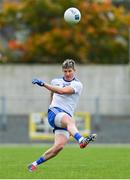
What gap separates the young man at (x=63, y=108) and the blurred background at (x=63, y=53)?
16.3 meters

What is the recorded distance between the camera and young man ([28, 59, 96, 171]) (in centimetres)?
1317

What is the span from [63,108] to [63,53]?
27.0 meters

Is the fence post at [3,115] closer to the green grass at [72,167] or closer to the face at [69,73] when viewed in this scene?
the green grass at [72,167]

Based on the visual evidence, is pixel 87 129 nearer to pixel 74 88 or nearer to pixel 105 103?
pixel 105 103

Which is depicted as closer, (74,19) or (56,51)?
(74,19)

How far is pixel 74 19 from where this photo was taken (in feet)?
49.6

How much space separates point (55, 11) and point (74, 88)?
89.9ft

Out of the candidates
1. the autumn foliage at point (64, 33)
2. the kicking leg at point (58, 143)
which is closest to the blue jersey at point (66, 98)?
the kicking leg at point (58, 143)

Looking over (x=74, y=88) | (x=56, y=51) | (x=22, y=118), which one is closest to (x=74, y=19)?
(x=74, y=88)

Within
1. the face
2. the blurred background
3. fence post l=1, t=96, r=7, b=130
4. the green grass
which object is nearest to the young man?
the face

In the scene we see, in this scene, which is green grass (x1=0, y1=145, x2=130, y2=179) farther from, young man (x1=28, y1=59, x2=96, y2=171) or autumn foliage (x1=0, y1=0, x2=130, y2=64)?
autumn foliage (x1=0, y1=0, x2=130, y2=64)

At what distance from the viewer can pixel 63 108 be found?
529 inches

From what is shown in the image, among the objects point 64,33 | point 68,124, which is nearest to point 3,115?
point 64,33

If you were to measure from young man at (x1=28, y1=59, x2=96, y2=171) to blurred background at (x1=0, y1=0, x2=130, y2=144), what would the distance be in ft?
53.6
